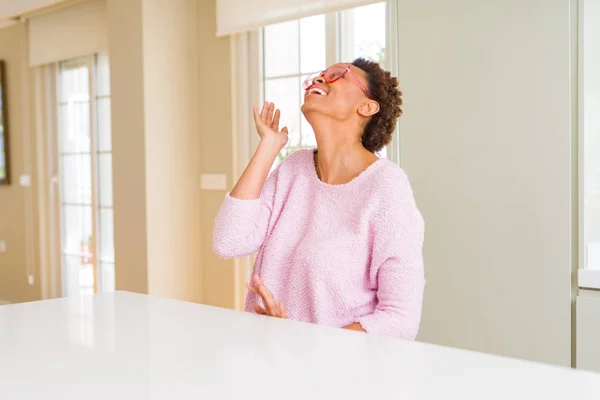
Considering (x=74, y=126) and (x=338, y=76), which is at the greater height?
(x=74, y=126)

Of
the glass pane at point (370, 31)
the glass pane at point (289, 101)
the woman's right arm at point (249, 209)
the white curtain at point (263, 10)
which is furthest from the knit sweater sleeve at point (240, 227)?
the glass pane at point (289, 101)

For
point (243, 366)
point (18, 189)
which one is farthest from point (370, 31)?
point (18, 189)

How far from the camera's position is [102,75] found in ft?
15.6

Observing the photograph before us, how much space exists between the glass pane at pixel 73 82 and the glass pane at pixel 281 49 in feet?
6.22

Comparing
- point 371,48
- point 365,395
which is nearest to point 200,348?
point 365,395

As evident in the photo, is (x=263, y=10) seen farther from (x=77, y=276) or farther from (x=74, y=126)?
(x=77, y=276)

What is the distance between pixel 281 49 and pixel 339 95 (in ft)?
6.52

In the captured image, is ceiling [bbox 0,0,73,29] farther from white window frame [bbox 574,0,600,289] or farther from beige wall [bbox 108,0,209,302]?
white window frame [bbox 574,0,600,289]

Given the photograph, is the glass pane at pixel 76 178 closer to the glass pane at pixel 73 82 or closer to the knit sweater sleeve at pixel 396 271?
the glass pane at pixel 73 82

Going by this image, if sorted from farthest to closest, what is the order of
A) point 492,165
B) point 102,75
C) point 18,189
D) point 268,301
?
point 18,189
point 102,75
point 492,165
point 268,301

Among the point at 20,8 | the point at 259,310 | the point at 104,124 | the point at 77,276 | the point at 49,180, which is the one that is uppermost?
the point at 20,8

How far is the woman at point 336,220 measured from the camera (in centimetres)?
145

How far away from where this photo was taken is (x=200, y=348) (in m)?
0.82

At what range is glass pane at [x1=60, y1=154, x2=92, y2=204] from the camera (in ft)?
16.2
